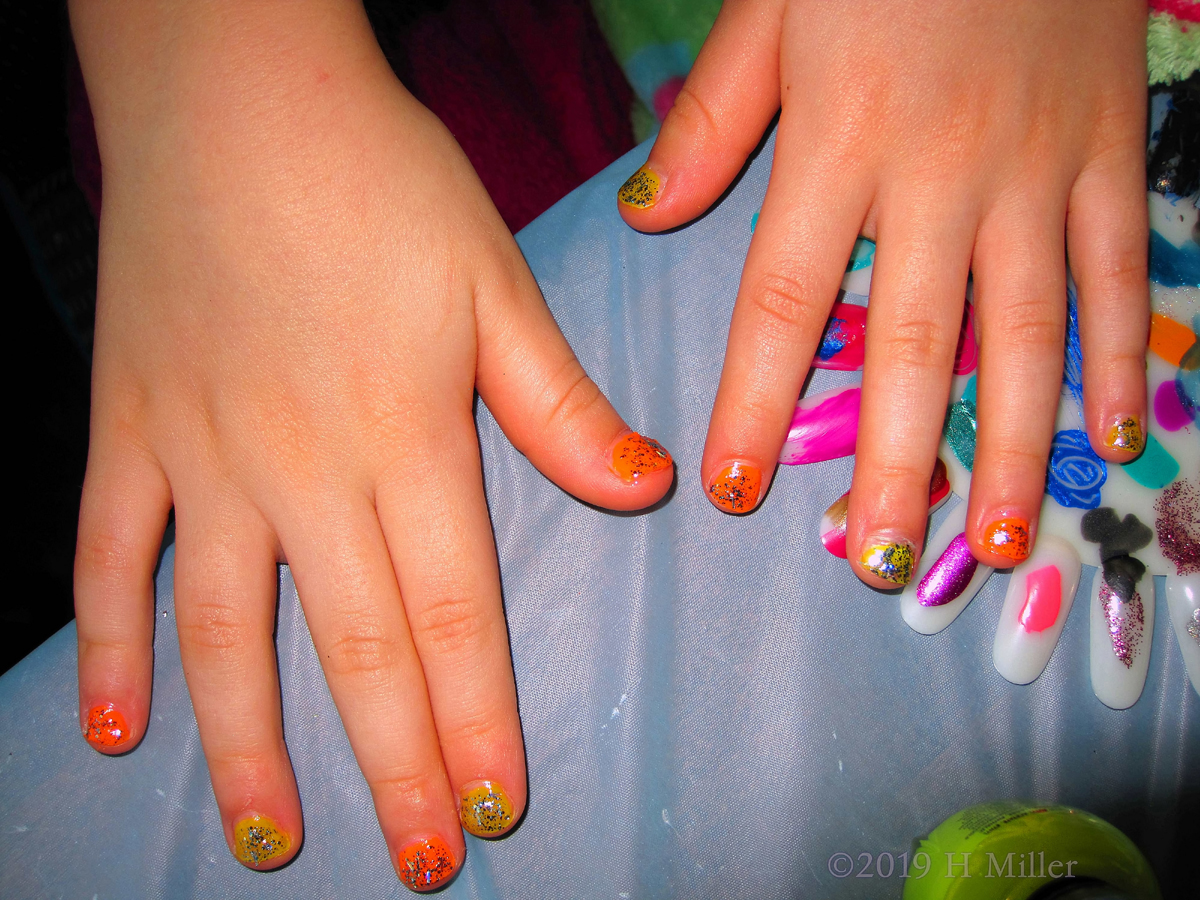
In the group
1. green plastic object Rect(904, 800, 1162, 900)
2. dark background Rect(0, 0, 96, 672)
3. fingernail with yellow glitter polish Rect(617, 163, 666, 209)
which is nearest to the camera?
green plastic object Rect(904, 800, 1162, 900)

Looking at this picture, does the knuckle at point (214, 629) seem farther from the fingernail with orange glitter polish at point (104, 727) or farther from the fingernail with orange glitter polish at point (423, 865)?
the fingernail with orange glitter polish at point (423, 865)

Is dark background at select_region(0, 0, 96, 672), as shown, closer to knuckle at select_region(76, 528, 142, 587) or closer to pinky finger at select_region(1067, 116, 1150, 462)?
knuckle at select_region(76, 528, 142, 587)

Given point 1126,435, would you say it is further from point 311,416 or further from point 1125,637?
point 311,416

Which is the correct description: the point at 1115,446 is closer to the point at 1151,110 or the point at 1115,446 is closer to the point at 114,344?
the point at 1151,110

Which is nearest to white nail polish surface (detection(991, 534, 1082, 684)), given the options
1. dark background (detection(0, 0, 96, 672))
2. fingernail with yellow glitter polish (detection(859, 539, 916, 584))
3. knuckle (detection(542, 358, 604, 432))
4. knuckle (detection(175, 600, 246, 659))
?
fingernail with yellow glitter polish (detection(859, 539, 916, 584))

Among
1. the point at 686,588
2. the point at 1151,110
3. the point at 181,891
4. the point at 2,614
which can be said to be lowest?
the point at 2,614

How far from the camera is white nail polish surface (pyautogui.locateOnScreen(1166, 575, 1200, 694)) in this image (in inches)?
20.2

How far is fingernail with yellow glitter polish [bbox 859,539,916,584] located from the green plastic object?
0.18m

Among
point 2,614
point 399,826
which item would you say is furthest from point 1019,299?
point 2,614

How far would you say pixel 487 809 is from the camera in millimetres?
485

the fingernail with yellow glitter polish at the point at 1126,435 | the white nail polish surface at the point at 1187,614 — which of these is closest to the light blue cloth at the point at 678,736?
the white nail polish surface at the point at 1187,614

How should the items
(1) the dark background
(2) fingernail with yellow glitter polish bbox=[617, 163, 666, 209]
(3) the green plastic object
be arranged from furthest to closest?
(1) the dark background → (2) fingernail with yellow glitter polish bbox=[617, 163, 666, 209] → (3) the green plastic object

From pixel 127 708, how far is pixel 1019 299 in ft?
2.38

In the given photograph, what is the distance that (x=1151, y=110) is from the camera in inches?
22.7
